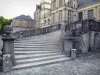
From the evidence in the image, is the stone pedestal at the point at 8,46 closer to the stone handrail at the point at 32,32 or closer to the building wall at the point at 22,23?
the stone handrail at the point at 32,32

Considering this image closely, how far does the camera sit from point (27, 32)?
57.1ft

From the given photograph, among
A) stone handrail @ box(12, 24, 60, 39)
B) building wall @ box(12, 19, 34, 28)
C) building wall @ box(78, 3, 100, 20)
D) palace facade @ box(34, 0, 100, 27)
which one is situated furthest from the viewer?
building wall @ box(12, 19, 34, 28)

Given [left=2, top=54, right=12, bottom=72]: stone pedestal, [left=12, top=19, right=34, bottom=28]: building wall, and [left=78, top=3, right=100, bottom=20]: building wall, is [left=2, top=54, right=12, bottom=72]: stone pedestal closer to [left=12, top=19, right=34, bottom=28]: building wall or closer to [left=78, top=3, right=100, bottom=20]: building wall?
[left=78, top=3, right=100, bottom=20]: building wall

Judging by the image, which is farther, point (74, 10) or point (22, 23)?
point (22, 23)

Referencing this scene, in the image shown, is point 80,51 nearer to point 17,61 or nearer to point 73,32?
point 73,32

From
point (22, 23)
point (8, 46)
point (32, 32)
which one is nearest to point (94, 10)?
point (32, 32)

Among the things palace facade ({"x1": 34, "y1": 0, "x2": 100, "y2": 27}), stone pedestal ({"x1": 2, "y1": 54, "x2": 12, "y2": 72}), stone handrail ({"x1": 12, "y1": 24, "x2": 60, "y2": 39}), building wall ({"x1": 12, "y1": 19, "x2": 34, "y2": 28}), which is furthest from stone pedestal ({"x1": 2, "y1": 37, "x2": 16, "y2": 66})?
building wall ({"x1": 12, "y1": 19, "x2": 34, "y2": 28})

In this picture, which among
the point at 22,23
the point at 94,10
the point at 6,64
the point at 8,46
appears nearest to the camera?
the point at 6,64

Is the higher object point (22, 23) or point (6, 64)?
point (22, 23)

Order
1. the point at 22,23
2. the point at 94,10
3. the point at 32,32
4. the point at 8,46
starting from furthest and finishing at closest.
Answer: the point at 22,23 → the point at 94,10 → the point at 32,32 → the point at 8,46

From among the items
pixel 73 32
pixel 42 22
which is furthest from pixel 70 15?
pixel 73 32

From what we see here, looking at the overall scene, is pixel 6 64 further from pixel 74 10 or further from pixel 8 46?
pixel 74 10

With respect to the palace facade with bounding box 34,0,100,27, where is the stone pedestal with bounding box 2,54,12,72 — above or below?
below

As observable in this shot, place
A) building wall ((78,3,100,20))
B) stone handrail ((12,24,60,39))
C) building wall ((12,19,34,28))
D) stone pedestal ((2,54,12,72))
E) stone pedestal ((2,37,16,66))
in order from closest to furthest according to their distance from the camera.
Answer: stone pedestal ((2,54,12,72)) < stone pedestal ((2,37,16,66)) < stone handrail ((12,24,60,39)) < building wall ((78,3,100,20)) < building wall ((12,19,34,28))
